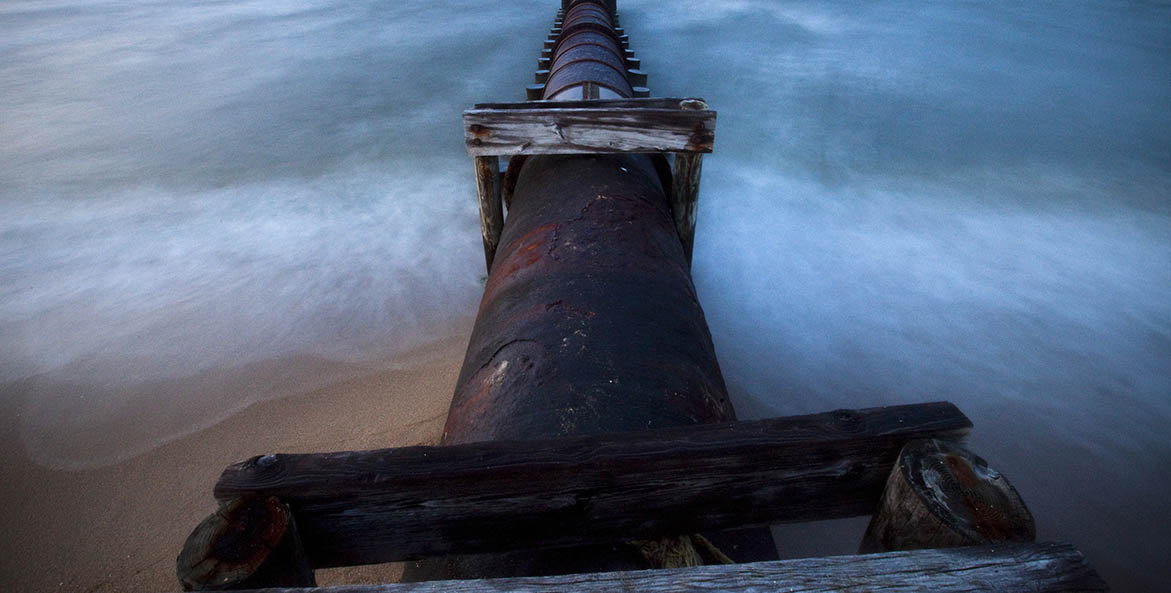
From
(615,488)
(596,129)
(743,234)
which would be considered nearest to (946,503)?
(615,488)

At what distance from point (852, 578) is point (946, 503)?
0.26 metres

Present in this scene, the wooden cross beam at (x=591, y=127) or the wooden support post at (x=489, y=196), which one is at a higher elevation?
the wooden cross beam at (x=591, y=127)

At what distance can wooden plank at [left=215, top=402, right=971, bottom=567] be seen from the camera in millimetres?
920

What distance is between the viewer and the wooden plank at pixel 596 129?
7.75 ft

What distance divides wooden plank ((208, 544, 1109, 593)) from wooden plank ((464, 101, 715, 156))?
1886 millimetres

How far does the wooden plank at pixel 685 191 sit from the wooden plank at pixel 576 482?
151 cm

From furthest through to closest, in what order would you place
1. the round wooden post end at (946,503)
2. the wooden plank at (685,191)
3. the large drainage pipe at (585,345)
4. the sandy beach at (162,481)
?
the wooden plank at (685,191)
the sandy beach at (162,481)
the large drainage pipe at (585,345)
the round wooden post end at (946,503)

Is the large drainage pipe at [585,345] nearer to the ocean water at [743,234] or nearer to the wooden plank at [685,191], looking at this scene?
the wooden plank at [685,191]

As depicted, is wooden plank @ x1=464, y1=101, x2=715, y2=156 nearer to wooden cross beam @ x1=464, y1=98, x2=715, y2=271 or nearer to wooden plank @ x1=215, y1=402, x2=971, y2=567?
wooden cross beam @ x1=464, y1=98, x2=715, y2=271

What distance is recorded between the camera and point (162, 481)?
100.0 inches

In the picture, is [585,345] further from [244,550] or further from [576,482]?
[244,550]

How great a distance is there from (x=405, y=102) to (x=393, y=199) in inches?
101

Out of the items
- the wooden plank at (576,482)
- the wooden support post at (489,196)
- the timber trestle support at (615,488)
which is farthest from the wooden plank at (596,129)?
the wooden plank at (576,482)

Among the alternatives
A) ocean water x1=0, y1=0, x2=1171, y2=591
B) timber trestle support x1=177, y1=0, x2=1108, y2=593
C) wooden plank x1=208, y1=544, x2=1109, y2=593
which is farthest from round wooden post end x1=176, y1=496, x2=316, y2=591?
ocean water x1=0, y1=0, x2=1171, y2=591
